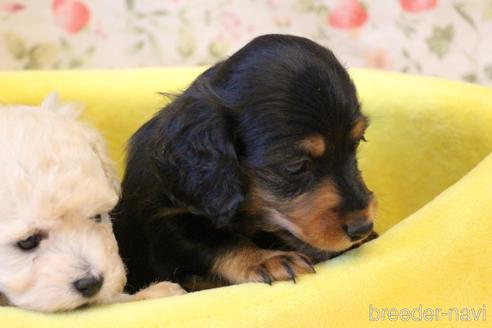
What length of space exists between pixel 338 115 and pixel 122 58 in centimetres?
174

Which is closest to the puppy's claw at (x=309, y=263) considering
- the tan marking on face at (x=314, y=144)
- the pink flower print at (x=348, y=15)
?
the tan marking on face at (x=314, y=144)

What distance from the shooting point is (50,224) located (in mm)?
1403

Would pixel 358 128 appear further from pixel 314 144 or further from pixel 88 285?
pixel 88 285

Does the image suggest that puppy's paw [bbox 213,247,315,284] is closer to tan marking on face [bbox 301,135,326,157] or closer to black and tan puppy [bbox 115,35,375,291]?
black and tan puppy [bbox 115,35,375,291]

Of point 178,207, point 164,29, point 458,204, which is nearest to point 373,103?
point 458,204

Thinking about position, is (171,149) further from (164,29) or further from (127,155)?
(164,29)

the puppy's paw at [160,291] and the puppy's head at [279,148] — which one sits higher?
the puppy's head at [279,148]

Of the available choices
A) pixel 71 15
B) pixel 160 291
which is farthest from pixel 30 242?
pixel 71 15

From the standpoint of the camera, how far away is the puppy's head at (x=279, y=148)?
4.87ft

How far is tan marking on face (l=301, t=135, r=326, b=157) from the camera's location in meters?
1.48

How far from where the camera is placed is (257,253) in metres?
1.60

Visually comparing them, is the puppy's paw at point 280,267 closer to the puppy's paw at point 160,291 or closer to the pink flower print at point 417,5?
→ the puppy's paw at point 160,291

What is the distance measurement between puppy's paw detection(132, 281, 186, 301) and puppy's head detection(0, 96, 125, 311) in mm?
92

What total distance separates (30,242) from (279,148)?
0.56 meters
